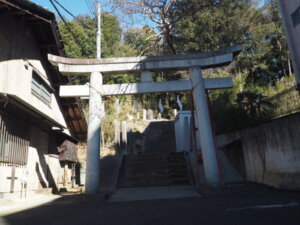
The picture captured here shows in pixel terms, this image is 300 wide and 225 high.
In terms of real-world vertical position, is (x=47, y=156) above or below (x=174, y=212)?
above

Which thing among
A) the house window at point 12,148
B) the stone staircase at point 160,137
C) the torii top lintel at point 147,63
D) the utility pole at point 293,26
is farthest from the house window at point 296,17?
the house window at point 12,148

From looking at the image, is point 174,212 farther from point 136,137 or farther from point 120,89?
point 136,137

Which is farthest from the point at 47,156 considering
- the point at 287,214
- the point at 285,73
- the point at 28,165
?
the point at 285,73

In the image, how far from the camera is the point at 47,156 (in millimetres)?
11250

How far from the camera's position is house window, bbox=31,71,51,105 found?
928 centimetres

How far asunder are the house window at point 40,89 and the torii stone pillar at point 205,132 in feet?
20.6

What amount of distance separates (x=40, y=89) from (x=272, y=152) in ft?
31.1

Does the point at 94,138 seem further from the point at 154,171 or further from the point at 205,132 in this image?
the point at 154,171

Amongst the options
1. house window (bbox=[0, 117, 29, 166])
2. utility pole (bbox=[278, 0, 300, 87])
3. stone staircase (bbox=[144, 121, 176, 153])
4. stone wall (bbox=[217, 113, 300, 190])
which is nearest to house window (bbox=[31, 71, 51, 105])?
Result: house window (bbox=[0, 117, 29, 166])

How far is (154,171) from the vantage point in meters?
10.8

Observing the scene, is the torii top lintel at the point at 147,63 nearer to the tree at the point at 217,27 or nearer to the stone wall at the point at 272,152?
the stone wall at the point at 272,152

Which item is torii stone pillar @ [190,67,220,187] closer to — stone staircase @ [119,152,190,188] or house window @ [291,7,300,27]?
stone staircase @ [119,152,190,188]

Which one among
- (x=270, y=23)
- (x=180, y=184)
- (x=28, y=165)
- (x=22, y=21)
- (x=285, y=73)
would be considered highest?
(x=270, y=23)

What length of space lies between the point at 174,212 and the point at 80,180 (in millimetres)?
12315
